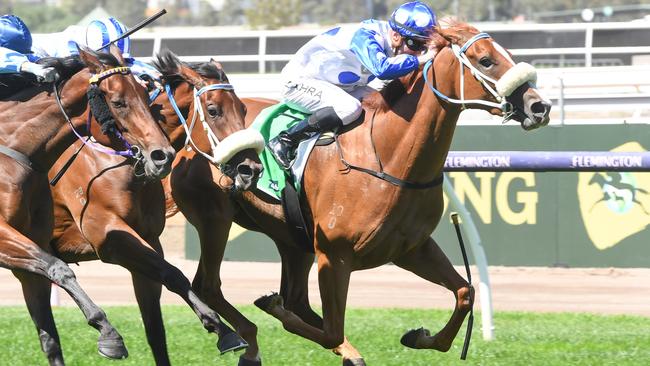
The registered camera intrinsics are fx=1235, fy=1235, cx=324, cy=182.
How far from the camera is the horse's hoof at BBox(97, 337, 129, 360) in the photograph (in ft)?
18.0

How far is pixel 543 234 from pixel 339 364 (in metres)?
5.15

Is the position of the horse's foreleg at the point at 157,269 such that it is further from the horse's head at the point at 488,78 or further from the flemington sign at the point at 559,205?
the flemington sign at the point at 559,205

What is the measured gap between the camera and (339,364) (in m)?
6.62

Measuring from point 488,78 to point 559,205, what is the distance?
597 centimetres

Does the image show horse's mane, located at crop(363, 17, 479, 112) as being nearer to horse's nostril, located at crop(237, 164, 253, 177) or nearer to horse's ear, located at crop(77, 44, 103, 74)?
horse's nostril, located at crop(237, 164, 253, 177)

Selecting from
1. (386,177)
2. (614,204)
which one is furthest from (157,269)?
(614,204)

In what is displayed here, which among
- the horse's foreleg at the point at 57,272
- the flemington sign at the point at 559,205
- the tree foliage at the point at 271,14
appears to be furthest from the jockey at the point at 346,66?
the tree foliage at the point at 271,14

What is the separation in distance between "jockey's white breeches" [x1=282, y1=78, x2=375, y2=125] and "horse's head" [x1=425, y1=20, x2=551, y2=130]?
0.55 meters

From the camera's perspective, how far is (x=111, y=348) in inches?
216

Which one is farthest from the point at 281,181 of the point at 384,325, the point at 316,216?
the point at 384,325

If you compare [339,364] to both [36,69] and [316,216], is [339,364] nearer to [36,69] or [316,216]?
[316,216]

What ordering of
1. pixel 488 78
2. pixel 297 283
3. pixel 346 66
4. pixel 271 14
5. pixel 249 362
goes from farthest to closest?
pixel 271 14, pixel 297 283, pixel 346 66, pixel 249 362, pixel 488 78

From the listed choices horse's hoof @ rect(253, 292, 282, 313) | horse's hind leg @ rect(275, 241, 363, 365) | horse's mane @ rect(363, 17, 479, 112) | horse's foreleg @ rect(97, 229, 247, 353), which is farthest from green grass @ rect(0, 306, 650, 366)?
horse's mane @ rect(363, 17, 479, 112)

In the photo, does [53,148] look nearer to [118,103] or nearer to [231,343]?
[118,103]
